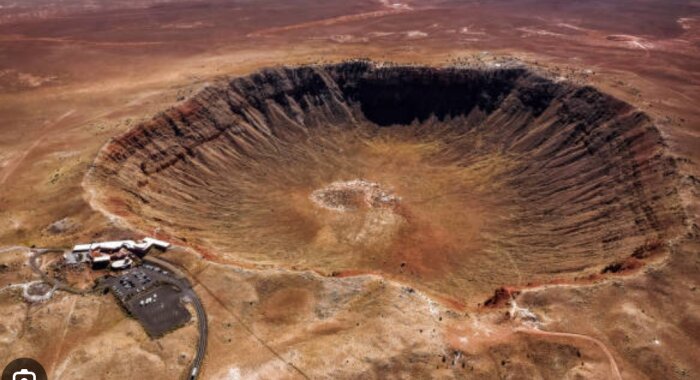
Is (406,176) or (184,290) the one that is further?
(406,176)

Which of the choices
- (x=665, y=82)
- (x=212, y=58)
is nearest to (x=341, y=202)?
(x=212, y=58)

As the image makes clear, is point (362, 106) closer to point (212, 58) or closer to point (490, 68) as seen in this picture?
point (490, 68)

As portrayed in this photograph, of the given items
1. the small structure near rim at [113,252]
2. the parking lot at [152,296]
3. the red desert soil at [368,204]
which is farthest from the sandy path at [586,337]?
the small structure near rim at [113,252]

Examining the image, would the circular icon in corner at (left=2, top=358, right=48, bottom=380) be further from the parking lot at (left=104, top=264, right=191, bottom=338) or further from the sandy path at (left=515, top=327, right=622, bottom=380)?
the sandy path at (left=515, top=327, right=622, bottom=380)

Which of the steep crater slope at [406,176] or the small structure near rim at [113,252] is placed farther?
the steep crater slope at [406,176]

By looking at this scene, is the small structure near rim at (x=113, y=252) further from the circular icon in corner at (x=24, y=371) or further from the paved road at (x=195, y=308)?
the circular icon in corner at (x=24, y=371)

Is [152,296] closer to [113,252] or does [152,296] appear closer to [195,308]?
[195,308]

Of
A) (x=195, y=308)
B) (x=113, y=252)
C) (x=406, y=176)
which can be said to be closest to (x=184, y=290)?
(x=195, y=308)
